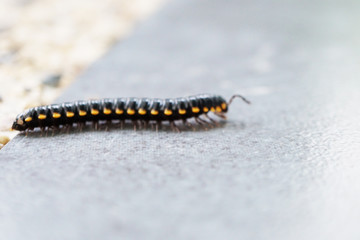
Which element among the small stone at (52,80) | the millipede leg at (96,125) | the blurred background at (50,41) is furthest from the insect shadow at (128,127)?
the small stone at (52,80)

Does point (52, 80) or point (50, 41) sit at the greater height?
point (50, 41)

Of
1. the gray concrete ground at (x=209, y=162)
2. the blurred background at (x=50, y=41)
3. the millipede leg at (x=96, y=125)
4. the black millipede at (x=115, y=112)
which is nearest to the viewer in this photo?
the gray concrete ground at (x=209, y=162)

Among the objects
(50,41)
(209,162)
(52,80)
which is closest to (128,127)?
(209,162)

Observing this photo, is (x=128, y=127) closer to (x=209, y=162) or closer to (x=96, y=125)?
(x=96, y=125)

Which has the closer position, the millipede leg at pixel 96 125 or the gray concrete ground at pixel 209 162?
the gray concrete ground at pixel 209 162

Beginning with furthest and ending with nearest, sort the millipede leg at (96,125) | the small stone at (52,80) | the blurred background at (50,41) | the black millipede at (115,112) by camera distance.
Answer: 1. the small stone at (52,80)
2. the blurred background at (50,41)
3. the millipede leg at (96,125)
4. the black millipede at (115,112)

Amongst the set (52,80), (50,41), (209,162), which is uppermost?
(50,41)

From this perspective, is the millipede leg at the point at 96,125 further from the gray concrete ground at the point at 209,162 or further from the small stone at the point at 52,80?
the small stone at the point at 52,80

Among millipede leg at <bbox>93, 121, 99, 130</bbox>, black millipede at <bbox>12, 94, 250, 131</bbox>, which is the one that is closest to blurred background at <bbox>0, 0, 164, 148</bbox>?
black millipede at <bbox>12, 94, 250, 131</bbox>
